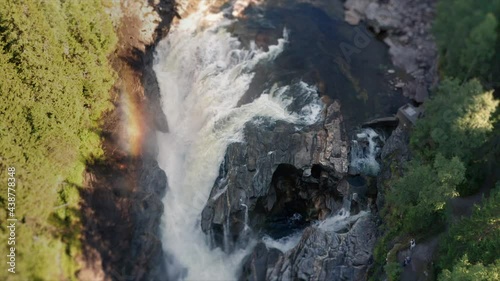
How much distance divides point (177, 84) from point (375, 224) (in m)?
23.9

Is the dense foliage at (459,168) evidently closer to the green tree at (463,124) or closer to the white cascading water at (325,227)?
the green tree at (463,124)

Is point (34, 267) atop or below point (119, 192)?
atop

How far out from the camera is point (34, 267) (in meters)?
27.1

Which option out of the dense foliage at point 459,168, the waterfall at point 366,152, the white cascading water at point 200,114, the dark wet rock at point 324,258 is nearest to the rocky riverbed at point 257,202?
the dark wet rock at point 324,258

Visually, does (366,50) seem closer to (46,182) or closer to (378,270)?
(378,270)

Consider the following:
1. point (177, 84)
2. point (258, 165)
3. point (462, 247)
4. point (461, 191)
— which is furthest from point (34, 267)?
point (461, 191)

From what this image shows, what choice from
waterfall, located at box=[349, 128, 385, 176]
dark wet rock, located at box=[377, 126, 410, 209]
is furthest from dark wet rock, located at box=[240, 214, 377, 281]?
waterfall, located at box=[349, 128, 385, 176]

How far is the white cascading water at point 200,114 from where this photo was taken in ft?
113

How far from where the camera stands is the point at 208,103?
40500mm

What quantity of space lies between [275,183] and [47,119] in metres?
18.2

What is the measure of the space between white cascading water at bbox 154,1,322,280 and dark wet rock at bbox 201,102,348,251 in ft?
4.69

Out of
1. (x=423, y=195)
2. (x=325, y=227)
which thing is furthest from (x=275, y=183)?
(x=423, y=195)

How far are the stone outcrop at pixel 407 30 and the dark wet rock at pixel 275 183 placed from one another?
52.6ft

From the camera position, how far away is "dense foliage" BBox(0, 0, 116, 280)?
91.6 feet
